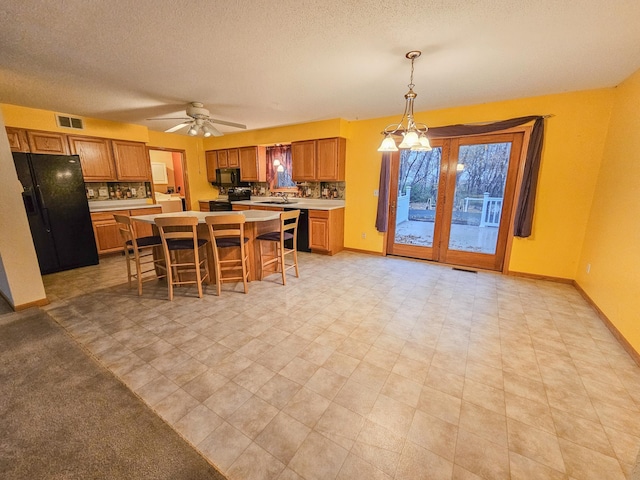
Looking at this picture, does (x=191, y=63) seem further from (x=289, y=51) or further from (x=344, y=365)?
(x=344, y=365)

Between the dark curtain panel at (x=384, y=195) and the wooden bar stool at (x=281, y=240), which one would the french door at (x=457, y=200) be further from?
the wooden bar stool at (x=281, y=240)

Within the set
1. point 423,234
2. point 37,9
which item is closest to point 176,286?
point 37,9

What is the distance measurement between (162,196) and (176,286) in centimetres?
520

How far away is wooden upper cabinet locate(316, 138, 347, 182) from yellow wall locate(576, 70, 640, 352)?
351 cm

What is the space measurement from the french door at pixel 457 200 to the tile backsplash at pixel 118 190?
513cm

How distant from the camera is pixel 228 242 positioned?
3.20 m

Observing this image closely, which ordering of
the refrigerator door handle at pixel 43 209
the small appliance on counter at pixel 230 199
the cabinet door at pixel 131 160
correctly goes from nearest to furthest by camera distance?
the refrigerator door handle at pixel 43 209 → the cabinet door at pixel 131 160 → the small appliance on counter at pixel 230 199

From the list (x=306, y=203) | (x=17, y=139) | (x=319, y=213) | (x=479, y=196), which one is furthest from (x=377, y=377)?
(x=17, y=139)

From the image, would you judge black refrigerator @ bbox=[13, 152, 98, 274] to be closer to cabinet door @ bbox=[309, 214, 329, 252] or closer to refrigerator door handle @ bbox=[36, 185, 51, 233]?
refrigerator door handle @ bbox=[36, 185, 51, 233]

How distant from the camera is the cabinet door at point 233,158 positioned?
20.3ft

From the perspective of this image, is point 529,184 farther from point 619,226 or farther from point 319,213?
point 319,213

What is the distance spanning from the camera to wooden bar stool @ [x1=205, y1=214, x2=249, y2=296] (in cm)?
295

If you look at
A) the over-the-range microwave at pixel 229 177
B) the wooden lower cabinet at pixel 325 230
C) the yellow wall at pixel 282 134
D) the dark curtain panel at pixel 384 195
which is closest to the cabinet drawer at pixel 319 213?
the wooden lower cabinet at pixel 325 230

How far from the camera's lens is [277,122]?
4.97 meters
